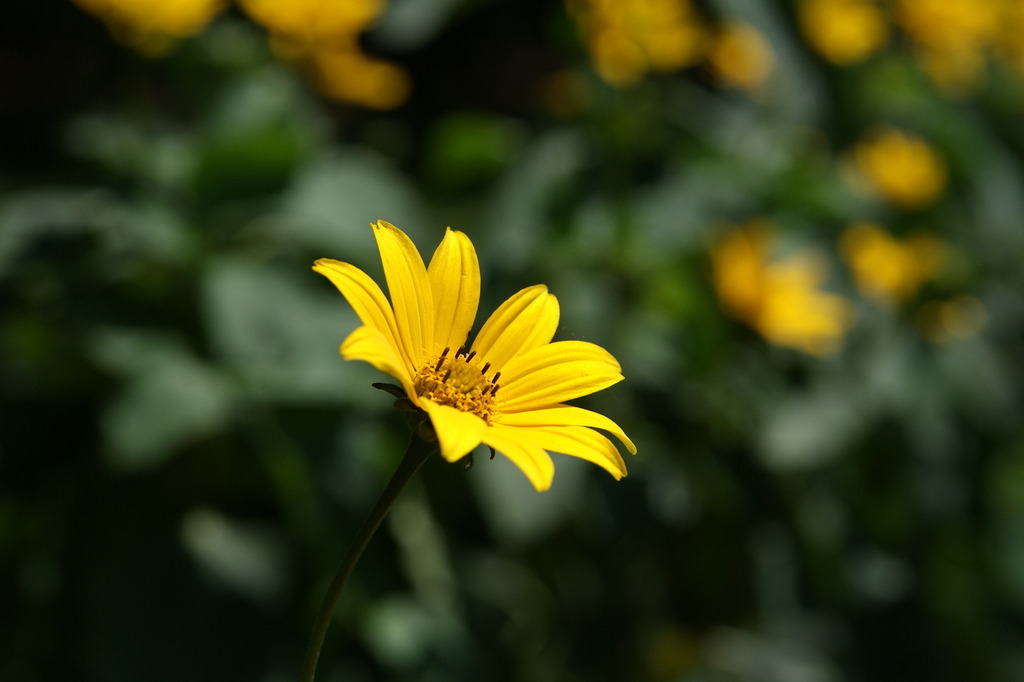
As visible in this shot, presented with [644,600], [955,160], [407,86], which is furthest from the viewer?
[407,86]

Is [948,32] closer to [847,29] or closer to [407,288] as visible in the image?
[847,29]

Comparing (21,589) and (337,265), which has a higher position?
(337,265)

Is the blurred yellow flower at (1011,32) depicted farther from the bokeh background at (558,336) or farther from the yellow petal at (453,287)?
the yellow petal at (453,287)

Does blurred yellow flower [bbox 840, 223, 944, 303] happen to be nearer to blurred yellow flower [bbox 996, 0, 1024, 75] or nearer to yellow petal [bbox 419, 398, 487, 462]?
blurred yellow flower [bbox 996, 0, 1024, 75]

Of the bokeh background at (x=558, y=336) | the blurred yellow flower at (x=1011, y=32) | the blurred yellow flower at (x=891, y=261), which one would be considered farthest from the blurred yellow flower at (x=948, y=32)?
the blurred yellow flower at (x=891, y=261)

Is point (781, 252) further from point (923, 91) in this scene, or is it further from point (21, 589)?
point (21, 589)

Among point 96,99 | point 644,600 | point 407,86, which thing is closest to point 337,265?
point 644,600

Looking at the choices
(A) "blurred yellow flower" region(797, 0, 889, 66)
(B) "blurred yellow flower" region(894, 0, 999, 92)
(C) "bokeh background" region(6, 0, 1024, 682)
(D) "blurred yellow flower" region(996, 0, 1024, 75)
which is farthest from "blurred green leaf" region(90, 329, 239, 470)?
(D) "blurred yellow flower" region(996, 0, 1024, 75)
